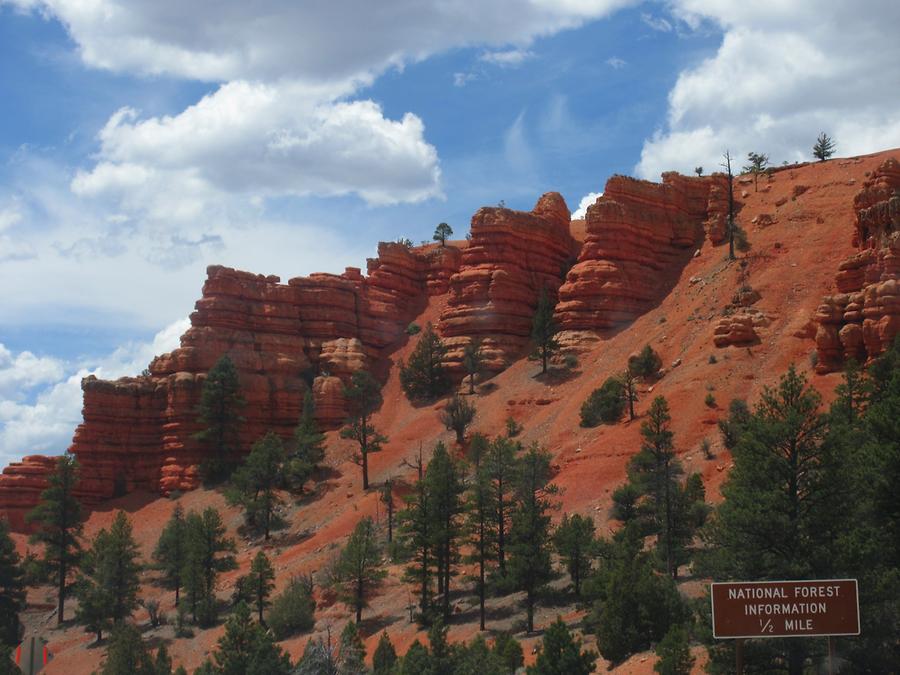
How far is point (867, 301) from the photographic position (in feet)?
179

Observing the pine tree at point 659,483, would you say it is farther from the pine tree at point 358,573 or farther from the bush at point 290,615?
the bush at point 290,615

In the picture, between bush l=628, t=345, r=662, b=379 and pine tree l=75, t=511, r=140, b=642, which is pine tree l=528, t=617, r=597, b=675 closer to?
bush l=628, t=345, r=662, b=379

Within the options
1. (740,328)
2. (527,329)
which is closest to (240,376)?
(527,329)

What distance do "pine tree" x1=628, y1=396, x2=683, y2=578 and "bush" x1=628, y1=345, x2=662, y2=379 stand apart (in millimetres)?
12407

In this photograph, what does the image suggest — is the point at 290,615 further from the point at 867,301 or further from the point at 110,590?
the point at 867,301

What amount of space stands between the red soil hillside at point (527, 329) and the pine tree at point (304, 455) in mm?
1870

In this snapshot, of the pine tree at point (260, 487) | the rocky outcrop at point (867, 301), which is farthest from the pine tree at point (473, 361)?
the rocky outcrop at point (867, 301)

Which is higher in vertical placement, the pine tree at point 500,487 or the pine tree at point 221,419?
the pine tree at point 221,419

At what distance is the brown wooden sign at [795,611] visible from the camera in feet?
59.6

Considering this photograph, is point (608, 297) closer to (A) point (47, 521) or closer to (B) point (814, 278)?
(B) point (814, 278)

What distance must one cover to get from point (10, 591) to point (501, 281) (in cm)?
3995

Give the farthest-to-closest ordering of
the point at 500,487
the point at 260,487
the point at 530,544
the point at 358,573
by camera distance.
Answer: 1. the point at 260,487
2. the point at 358,573
3. the point at 500,487
4. the point at 530,544

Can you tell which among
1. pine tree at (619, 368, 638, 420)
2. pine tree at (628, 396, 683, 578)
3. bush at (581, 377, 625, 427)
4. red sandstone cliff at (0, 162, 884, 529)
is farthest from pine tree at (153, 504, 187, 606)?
pine tree at (628, 396, 683, 578)

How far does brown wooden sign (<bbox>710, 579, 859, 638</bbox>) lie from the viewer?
18.2 m
